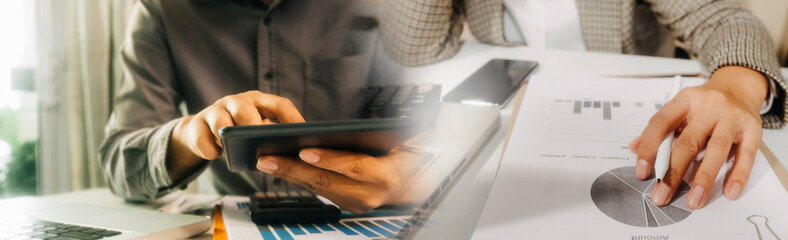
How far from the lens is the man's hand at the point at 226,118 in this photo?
21 centimetres

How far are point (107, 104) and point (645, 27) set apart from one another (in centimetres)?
78

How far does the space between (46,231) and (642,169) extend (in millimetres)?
248

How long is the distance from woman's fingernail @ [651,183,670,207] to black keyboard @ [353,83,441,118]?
0.13 metres

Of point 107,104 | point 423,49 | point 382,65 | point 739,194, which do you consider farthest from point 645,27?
point 107,104

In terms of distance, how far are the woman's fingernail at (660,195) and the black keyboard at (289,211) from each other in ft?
0.44

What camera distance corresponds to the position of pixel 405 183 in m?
0.24

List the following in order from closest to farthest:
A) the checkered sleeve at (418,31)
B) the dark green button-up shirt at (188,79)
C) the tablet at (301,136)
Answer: the tablet at (301,136) < the dark green button-up shirt at (188,79) < the checkered sleeve at (418,31)

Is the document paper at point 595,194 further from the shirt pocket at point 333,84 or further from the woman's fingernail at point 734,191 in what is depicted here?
the shirt pocket at point 333,84

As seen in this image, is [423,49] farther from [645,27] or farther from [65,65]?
[645,27]

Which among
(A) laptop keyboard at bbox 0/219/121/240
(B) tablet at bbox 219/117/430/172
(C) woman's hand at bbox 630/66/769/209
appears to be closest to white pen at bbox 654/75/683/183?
(C) woman's hand at bbox 630/66/769/209

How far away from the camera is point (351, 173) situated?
0.70ft

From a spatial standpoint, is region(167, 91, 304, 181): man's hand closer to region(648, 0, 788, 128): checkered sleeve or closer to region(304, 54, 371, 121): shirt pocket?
region(304, 54, 371, 121): shirt pocket

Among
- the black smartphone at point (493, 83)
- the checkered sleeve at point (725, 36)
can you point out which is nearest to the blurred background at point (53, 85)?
the black smartphone at point (493, 83)

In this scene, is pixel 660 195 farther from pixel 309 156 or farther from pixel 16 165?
pixel 16 165
